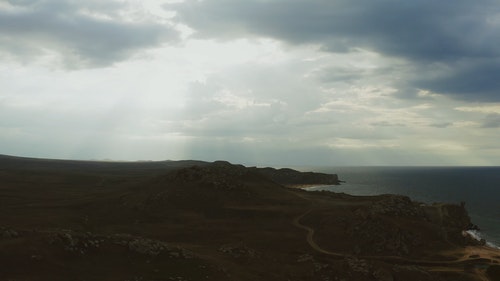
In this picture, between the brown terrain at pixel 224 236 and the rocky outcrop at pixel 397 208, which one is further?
the rocky outcrop at pixel 397 208

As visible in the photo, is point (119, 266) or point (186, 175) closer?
point (119, 266)

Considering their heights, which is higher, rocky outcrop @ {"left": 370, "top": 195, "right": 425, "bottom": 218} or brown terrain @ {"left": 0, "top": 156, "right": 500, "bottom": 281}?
rocky outcrop @ {"left": 370, "top": 195, "right": 425, "bottom": 218}

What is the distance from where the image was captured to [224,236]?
7012 cm

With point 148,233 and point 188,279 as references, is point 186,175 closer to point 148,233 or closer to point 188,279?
point 148,233

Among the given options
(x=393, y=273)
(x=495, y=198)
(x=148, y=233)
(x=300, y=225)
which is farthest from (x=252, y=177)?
(x=495, y=198)

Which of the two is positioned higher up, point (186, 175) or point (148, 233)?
point (186, 175)

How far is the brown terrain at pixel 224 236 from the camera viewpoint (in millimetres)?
40844

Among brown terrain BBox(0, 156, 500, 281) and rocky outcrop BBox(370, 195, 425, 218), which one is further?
rocky outcrop BBox(370, 195, 425, 218)

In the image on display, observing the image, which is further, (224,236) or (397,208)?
(397,208)

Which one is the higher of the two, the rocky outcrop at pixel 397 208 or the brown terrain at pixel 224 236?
the rocky outcrop at pixel 397 208

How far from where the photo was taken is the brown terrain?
40844 mm

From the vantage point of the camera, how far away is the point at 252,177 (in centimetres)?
10969

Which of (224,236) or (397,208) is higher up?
(397,208)

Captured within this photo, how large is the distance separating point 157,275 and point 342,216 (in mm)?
44510
